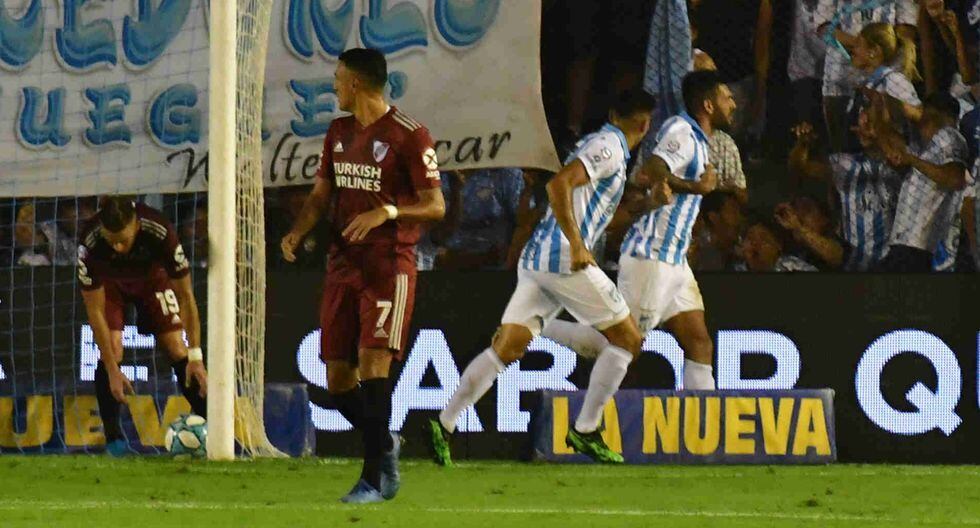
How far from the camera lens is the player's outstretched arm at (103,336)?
37.0 ft

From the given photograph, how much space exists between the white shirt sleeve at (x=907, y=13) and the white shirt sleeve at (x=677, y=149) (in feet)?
5.14

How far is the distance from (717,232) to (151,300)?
3.16 metres

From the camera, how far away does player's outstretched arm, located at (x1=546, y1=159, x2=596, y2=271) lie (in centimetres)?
1048

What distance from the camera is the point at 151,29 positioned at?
12.1 meters

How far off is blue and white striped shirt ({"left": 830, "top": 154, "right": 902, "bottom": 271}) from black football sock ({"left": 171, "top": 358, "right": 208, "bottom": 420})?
3632 mm

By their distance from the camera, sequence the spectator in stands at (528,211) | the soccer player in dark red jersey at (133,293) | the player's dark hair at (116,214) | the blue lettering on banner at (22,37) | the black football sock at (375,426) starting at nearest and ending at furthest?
1. the black football sock at (375,426)
2. the player's dark hair at (116,214)
3. the soccer player in dark red jersey at (133,293)
4. the spectator in stands at (528,211)
5. the blue lettering on banner at (22,37)

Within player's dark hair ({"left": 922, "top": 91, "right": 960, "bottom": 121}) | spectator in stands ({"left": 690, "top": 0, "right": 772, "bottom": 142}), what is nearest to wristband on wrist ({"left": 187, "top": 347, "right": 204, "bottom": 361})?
spectator in stands ({"left": 690, "top": 0, "right": 772, "bottom": 142})

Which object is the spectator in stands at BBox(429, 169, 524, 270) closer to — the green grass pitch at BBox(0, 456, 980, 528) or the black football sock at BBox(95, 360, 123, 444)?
the green grass pitch at BBox(0, 456, 980, 528)

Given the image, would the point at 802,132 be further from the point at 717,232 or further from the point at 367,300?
the point at 367,300

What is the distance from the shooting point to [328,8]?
12.2 metres

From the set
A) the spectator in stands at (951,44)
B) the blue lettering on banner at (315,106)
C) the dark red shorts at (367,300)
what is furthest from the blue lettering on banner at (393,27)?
the dark red shorts at (367,300)

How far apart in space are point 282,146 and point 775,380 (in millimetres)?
3076

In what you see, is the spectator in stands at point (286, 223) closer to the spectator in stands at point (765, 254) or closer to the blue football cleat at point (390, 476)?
the spectator in stands at point (765, 254)

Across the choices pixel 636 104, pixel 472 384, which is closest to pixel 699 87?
pixel 636 104
